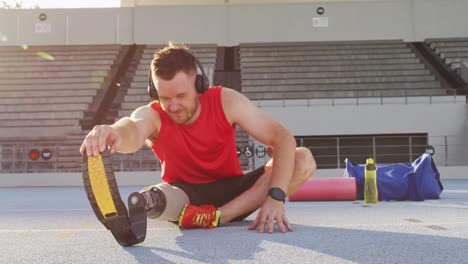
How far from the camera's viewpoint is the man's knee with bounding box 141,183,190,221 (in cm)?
199

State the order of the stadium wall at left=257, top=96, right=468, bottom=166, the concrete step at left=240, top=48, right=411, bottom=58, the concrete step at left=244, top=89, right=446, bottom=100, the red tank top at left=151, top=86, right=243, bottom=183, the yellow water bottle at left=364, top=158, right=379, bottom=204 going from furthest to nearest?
1. the concrete step at left=240, top=48, right=411, bottom=58
2. the concrete step at left=244, top=89, right=446, bottom=100
3. the stadium wall at left=257, top=96, right=468, bottom=166
4. the yellow water bottle at left=364, top=158, right=379, bottom=204
5. the red tank top at left=151, top=86, right=243, bottom=183

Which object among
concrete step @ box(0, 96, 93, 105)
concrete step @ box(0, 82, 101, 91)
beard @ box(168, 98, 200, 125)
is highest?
concrete step @ box(0, 82, 101, 91)

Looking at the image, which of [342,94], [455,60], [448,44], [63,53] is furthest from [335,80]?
[63,53]

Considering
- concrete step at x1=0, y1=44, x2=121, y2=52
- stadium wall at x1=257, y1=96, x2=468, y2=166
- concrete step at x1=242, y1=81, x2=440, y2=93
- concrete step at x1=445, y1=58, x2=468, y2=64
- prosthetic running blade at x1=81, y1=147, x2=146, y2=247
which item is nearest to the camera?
prosthetic running blade at x1=81, y1=147, x2=146, y2=247

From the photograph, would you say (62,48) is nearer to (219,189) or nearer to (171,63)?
(219,189)

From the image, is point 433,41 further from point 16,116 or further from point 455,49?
point 16,116

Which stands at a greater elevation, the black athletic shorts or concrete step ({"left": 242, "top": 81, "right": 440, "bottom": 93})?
concrete step ({"left": 242, "top": 81, "right": 440, "bottom": 93})

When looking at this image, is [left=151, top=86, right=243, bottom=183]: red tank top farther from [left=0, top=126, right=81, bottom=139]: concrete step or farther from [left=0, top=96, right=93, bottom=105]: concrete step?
[left=0, top=96, right=93, bottom=105]: concrete step

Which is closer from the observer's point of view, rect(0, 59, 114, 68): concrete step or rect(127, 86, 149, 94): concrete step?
rect(127, 86, 149, 94): concrete step

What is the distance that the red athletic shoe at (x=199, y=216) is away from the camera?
214 cm

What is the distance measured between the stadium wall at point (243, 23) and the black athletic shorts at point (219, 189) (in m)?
12.5

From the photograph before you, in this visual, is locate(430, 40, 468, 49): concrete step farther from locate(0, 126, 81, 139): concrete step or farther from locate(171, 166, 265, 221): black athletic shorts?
locate(171, 166, 265, 221): black athletic shorts

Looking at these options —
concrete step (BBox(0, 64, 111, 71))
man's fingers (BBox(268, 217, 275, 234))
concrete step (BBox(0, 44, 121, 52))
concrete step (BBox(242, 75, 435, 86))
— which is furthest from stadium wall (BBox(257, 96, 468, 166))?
man's fingers (BBox(268, 217, 275, 234))

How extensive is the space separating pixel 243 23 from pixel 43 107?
19.5 ft
